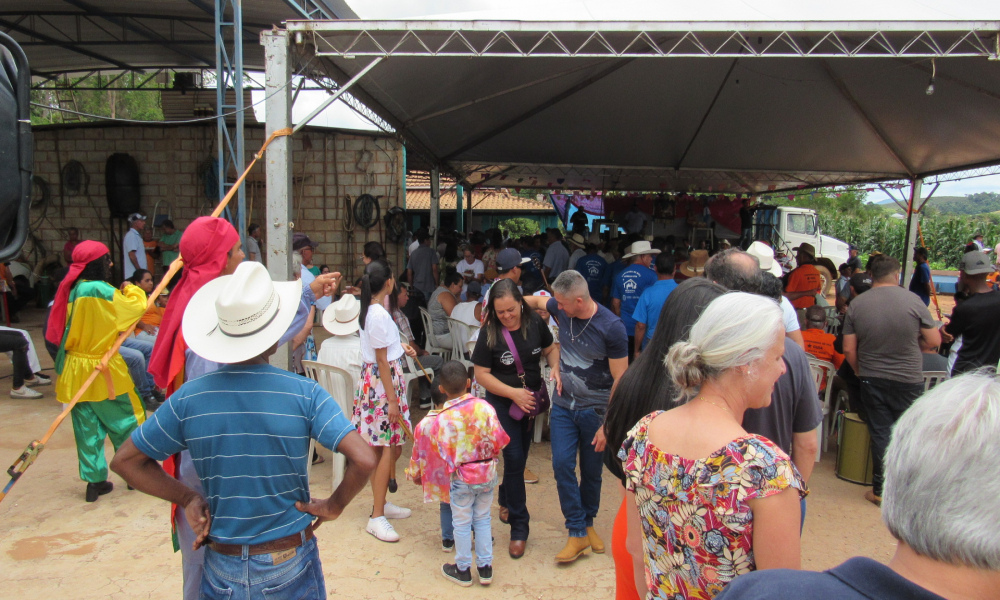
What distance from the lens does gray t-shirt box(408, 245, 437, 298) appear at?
841 cm

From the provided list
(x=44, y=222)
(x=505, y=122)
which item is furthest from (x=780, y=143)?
(x=44, y=222)

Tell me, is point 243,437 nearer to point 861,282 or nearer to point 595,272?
point 861,282

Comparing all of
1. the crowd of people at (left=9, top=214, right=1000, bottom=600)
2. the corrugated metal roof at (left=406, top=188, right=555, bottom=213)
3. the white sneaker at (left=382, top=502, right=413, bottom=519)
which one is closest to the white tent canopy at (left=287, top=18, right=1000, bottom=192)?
the crowd of people at (left=9, top=214, right=1000, bottom=600)

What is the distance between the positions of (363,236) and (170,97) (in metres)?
4.96

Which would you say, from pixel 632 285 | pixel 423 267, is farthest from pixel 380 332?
pixel 423 267

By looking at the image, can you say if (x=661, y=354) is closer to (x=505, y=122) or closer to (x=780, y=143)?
(x=505, y=122)

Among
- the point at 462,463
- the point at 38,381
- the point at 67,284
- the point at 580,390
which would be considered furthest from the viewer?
the point at 38,381

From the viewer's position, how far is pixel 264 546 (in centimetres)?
176

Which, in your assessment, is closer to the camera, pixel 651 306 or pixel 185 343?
pixel 185 343

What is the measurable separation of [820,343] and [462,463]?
3.64 meters

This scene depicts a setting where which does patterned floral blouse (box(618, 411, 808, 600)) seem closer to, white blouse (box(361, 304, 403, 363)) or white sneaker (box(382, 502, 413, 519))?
white blouse (box(361, 304, 403, 363))

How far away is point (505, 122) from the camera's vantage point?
8.91 meters

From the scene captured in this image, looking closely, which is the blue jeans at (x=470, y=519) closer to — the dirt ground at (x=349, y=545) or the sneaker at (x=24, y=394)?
the dirt ground at (x=349, y=545)

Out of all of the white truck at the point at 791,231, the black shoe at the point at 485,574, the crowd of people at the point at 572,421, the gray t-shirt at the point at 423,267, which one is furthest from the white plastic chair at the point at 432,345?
the white truck at the point at 791,231
